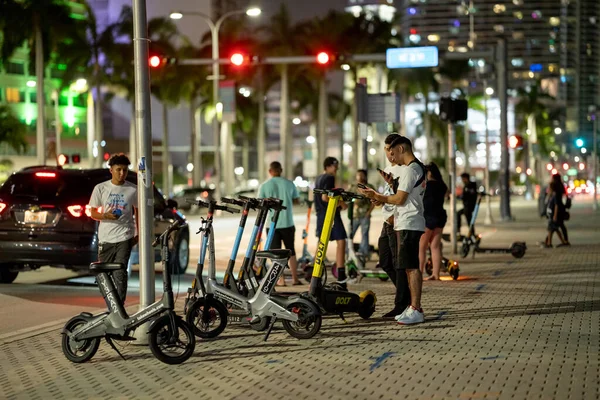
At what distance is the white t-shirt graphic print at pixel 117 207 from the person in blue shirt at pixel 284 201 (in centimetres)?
407

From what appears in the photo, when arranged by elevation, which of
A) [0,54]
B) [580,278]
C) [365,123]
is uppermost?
[0,54]

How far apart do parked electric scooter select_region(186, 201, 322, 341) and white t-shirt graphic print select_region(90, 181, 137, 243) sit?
92 cm

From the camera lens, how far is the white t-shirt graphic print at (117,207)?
1119cm

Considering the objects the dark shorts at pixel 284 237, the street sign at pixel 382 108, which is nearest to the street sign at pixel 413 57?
the street sign at pixel 382 108

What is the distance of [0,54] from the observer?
57500 millimetres

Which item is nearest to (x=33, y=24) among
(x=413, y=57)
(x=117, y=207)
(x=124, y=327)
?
(x=413, y=57)

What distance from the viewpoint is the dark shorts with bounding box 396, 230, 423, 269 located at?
11266mm

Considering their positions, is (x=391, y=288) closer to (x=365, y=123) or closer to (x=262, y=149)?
(x=365, y=123)

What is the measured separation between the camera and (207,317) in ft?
34.7

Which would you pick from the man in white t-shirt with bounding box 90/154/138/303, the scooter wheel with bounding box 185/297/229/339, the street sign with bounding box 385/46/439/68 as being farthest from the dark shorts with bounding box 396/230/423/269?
the street sign with bounding box 385/46/439/68

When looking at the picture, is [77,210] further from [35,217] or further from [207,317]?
[207,317]

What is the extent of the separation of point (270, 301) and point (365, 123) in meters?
10.3

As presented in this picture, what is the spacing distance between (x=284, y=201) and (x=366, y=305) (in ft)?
13.6

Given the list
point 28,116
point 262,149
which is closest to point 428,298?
point 262,149
